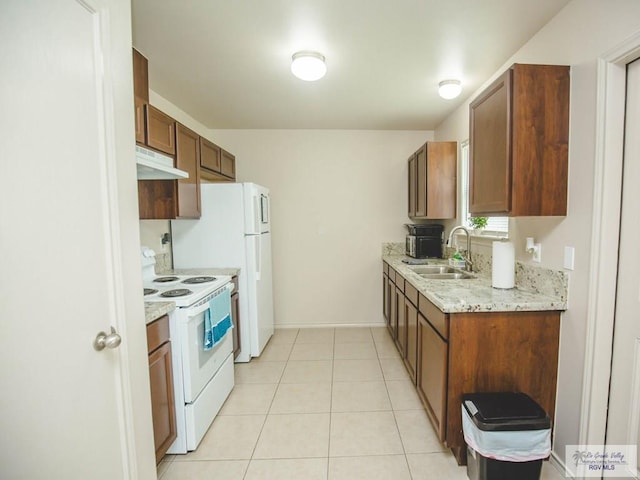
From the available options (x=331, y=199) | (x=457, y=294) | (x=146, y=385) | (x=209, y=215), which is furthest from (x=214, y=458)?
(x=331, y=199)

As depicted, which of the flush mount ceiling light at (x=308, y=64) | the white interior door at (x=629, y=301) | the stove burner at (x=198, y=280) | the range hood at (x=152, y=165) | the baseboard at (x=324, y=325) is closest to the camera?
the white interior door at (x=629, y=301)

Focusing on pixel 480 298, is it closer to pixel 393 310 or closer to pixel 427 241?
pixel 393 310

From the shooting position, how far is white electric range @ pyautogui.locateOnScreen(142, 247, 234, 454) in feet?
5.82

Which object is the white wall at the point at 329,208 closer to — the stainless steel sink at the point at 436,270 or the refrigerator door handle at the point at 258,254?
the refrigerator door handle at the point at 258,254

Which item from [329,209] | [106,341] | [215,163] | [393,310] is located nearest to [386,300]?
[393,310]

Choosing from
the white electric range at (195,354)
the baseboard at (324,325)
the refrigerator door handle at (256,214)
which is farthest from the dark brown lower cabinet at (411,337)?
the refrigerator door handle at (256,214)

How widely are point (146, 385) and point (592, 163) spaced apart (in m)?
2.35

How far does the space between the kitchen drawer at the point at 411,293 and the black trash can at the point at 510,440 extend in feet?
2.83

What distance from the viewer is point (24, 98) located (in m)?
0.77

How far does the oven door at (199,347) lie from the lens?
1.78m

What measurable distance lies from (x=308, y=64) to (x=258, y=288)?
2047 millimetres

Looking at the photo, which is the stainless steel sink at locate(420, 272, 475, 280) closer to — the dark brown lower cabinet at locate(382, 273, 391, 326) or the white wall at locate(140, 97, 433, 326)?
the dark brown lower cabinet at locate(382, 273, 391, 326)

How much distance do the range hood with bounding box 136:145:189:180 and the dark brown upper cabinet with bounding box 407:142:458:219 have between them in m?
2.33

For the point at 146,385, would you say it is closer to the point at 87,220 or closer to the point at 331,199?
the point at 87,220
